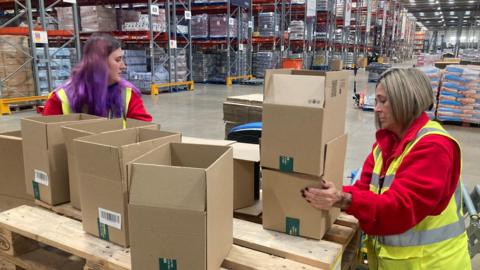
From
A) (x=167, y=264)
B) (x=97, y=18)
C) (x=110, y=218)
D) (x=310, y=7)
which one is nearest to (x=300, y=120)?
(x=167, y=264)

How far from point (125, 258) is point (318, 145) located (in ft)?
3.04

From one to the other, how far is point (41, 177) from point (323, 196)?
4.65 feet

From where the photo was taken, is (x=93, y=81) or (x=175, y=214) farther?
(x=93, y=81)

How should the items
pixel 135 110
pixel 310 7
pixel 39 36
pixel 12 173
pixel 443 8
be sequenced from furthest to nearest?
pixel 443 8, pixel 310 7, pixel 39 36, pixel 135 110, pixel 12 173

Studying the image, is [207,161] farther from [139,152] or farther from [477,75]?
[477,75]

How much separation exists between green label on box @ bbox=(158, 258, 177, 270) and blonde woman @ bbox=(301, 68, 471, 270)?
2.14 ft

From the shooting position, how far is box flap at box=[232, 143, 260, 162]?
77.5 inches

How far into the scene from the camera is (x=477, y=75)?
7438mm

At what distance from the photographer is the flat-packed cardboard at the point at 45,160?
1877 millimetres

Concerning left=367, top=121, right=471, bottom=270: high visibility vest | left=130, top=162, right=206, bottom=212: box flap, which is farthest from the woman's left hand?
left=130, top=162, right=206, bottom=212: box flap

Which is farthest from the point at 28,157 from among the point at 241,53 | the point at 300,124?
the point at 241,53

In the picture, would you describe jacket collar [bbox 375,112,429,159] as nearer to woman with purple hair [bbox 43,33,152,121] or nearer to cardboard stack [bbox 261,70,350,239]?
cardboard stack [bbox 261,70,350,239]

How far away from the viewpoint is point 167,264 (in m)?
1.34

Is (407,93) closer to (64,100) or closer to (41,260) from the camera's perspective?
(41,260)
